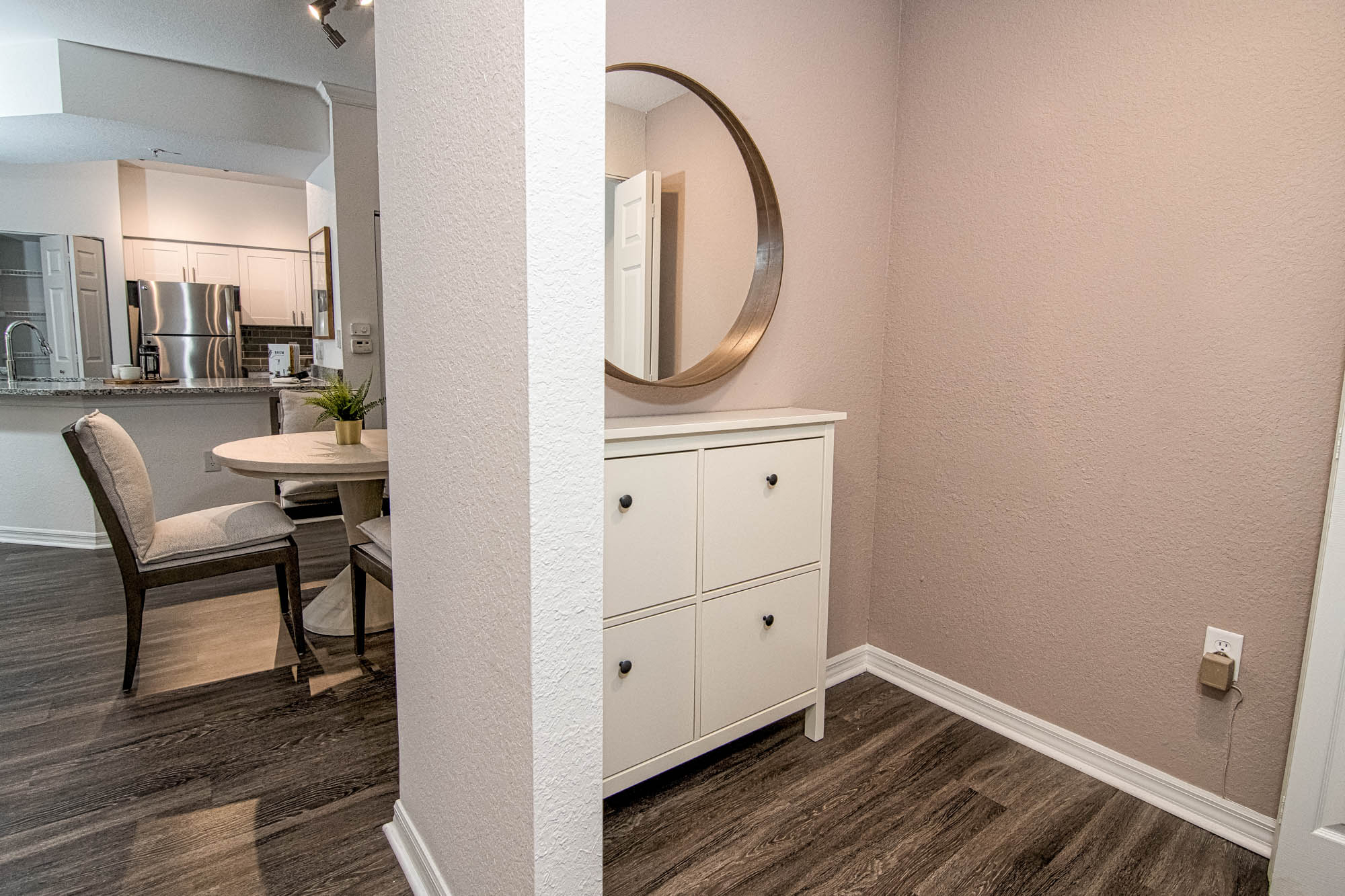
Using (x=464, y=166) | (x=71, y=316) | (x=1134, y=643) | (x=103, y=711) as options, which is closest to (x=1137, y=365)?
(x=1134, y=643)

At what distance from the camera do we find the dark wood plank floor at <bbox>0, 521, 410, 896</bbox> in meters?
1.49

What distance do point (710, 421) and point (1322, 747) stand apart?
1437 mm

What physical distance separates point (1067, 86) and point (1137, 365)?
0.77 meters

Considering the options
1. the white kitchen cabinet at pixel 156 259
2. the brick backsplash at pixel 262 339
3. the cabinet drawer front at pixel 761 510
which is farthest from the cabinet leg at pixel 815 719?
the white kitchen cabinet at pixel 156 259

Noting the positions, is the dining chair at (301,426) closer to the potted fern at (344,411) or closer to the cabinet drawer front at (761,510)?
the potted fern at (344,411)

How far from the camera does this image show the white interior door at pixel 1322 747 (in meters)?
1.39

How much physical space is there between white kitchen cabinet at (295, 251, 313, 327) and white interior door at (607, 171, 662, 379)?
240 inches

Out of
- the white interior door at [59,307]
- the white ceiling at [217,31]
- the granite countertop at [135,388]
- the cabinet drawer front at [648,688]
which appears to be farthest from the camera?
the white interior door at [59,307]

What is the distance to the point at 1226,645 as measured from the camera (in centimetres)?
164

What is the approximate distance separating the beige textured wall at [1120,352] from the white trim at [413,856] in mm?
1531

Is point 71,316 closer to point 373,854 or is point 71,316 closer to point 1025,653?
point 373,854

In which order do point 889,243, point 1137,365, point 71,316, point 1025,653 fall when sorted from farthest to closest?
1. point 71,316
2. point 889,243
3. point 1025,653
4. point 1137,365

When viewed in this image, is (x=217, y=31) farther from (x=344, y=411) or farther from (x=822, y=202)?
(x=822, y=202)

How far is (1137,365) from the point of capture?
1.75 meters
